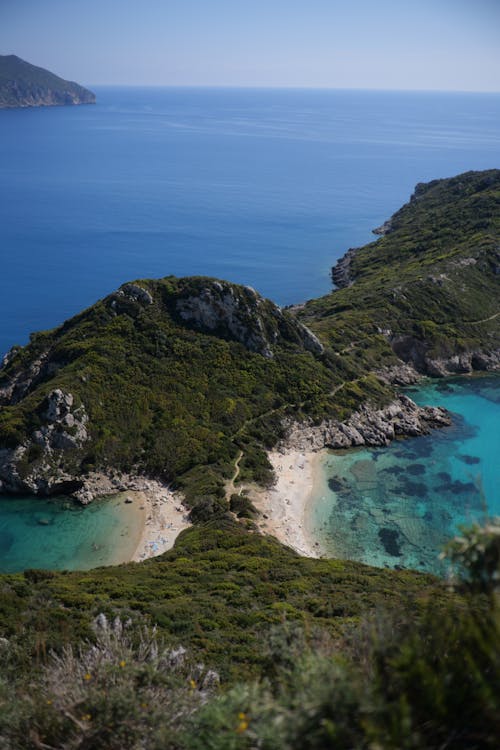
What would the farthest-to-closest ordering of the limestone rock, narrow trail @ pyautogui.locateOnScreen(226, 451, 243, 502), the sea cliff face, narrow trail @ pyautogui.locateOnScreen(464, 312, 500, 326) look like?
narrow trail @ pyautogui.locateOnScreen(464, 312, 500, 326) → the limestone rock → the sea cliff face → narrow trail @ pyautogui.locateOnScreen(226, 451, 243, 502)

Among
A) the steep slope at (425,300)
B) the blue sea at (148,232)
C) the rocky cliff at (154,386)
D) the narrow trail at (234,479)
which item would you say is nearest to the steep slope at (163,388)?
the rocky cliff at (154,386)

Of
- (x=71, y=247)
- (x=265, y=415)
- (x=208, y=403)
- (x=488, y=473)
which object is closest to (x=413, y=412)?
(x=488, y=473)

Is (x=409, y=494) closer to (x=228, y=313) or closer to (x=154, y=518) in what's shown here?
(x=154, y=518)

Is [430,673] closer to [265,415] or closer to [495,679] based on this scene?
[495,679]

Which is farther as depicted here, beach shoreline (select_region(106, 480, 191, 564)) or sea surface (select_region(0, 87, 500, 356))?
sea surface (select_region(0, 87, 500, 356))

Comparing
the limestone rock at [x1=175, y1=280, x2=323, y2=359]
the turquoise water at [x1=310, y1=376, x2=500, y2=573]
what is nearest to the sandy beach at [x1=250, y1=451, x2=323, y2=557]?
the turquoise water at [x1=310, y1=376, x2=500, y2=573]

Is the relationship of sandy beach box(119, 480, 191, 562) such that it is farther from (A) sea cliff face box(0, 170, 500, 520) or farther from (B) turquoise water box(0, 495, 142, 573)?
(A) sea cliff face box(0, 170, 500, 520)
